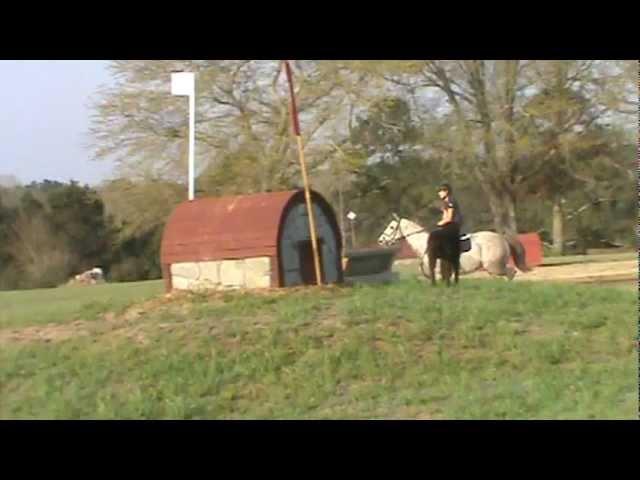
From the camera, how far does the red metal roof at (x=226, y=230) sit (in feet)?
28.1

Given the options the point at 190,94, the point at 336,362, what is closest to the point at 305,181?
the point at 190,94

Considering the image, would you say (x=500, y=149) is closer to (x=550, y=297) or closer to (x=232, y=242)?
(x=550, y=297)

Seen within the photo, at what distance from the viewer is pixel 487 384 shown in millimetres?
6836

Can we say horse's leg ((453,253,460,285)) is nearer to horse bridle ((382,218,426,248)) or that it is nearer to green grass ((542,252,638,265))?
horse bridle ((382,218,426,248))

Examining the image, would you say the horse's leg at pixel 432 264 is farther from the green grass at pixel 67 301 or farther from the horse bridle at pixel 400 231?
the green grass at pixel 67 301

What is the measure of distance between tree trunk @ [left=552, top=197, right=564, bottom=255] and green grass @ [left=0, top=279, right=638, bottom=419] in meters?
1.43

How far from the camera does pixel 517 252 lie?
9789 millimetres

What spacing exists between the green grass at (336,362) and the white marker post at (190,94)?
5.44 ft

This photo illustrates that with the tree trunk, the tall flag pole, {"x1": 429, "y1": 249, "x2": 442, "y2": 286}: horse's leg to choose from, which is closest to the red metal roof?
the tall flag pole

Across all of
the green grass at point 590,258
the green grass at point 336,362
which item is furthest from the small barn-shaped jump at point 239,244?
the green grass at point 590,258

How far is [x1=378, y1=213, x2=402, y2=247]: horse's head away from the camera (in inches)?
372

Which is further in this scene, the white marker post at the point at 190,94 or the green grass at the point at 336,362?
the white marker post at the point at 190,94
